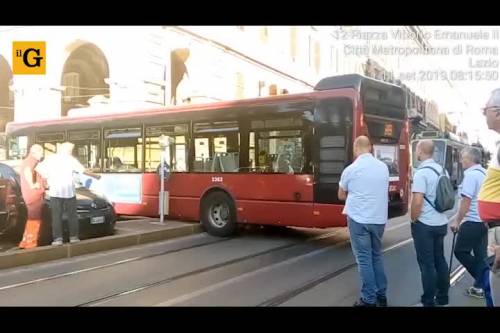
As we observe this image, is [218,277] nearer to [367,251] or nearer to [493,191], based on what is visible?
[367,251]

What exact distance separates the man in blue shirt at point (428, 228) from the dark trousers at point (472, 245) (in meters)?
0.45

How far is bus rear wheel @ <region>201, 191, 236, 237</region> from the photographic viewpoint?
9.97 meters

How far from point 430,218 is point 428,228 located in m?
0.10

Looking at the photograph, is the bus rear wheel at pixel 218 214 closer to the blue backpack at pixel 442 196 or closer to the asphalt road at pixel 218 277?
the asphalt road at pixel 218 277

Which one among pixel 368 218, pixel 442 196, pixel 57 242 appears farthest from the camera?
pixel 57 242

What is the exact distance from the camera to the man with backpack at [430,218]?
494 cm

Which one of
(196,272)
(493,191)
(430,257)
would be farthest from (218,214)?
(493,191)

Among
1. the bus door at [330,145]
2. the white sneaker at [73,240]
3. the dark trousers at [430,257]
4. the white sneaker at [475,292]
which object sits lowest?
the white sneaker at [475,292]

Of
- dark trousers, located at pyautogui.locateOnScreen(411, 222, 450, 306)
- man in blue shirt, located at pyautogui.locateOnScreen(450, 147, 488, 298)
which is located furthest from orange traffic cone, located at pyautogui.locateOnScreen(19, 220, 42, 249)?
man in blue shirt, located at pyautogui.locateOnScreen(450, 147, 488, 298)

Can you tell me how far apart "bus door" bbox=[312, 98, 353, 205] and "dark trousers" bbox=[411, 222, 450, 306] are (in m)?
3.26

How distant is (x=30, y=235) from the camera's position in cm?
781

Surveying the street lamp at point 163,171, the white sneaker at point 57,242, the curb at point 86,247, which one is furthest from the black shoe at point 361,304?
the street lamp at point 163,171
